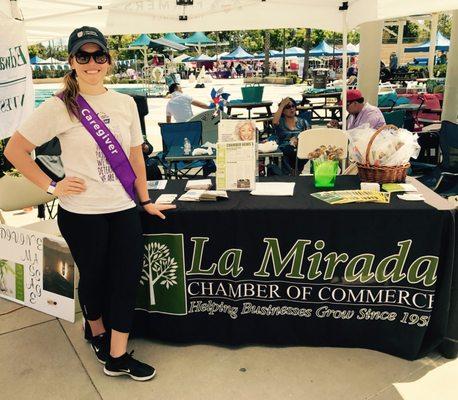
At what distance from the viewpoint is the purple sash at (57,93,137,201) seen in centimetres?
220

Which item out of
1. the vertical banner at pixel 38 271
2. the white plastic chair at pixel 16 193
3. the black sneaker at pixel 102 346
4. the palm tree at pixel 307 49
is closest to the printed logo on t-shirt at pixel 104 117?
the vertical banner at pixel 38 271

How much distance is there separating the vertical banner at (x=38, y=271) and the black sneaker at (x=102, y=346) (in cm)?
53

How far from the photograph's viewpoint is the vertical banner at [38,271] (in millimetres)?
3115

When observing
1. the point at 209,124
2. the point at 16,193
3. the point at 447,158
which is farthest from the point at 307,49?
the point at 16,193

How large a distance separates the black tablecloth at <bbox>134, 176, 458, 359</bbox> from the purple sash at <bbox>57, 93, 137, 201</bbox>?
1.29 feet

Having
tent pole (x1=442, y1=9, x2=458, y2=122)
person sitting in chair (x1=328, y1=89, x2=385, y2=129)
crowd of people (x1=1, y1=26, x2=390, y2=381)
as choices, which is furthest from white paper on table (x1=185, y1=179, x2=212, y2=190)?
tent pole (x1=442, y1=9, x2=458, y2=122)

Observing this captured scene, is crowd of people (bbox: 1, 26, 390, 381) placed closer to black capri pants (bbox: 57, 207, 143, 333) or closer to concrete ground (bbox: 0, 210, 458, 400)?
black capri pants (bbox: 57, 207, 143, 333)

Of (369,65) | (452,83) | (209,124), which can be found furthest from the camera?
(452,83)

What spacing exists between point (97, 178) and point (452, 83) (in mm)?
9156

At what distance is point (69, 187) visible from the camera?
2.21 metres

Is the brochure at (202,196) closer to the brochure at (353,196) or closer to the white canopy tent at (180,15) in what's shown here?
the brochure at (353,196)

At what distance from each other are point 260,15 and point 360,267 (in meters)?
3.81

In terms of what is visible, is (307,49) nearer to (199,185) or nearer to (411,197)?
(199,185)

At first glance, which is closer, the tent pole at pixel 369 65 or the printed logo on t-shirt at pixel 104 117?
the printed logo on t-shirt at pixel 104 117
